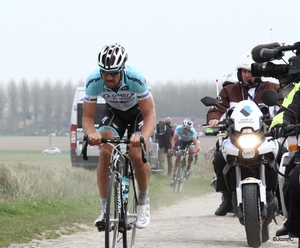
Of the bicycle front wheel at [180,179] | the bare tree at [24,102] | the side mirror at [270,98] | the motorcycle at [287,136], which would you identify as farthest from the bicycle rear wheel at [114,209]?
the bare tree at [24,102]

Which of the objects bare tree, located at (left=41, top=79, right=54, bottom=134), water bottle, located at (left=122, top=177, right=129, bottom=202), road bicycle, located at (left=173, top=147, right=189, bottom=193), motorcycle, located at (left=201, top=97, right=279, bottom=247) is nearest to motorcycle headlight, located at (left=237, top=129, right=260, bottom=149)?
motorcycle, located at (left=201, top=97, right=279, bottom=247)

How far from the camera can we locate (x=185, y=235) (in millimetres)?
9859

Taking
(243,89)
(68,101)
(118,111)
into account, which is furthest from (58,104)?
(118,111)

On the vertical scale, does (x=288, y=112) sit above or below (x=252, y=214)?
above

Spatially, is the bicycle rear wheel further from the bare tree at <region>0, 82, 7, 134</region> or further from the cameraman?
the bare tree at <region>0, 82, 7, 134</region>

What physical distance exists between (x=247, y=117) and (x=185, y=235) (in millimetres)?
1928

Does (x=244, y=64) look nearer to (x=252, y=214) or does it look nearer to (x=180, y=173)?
(x=252, y=214)

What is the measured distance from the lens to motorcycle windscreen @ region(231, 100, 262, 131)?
857cm

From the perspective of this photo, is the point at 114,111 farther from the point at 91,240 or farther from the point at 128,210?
the point at 91,240

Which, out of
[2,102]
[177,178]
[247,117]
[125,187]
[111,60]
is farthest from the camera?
[2,102]

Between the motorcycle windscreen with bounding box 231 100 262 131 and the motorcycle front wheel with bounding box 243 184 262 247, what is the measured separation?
0.60 metres

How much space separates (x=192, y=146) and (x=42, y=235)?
42.9 feet

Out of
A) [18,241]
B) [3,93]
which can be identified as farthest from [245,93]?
[3,93]

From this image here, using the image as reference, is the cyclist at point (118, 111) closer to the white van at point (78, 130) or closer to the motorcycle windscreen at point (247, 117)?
the motorcycle windscreen at point (247, 117)
